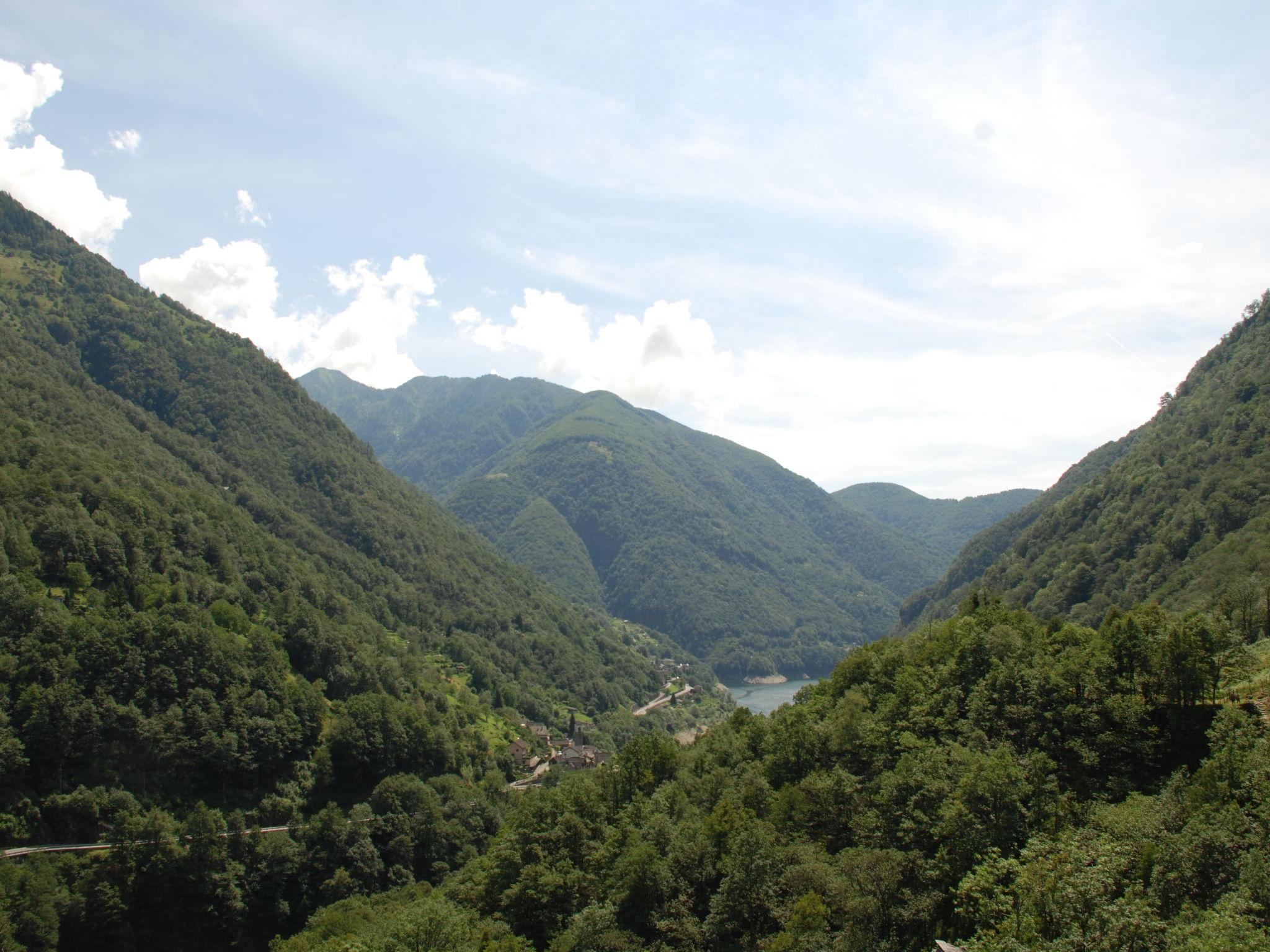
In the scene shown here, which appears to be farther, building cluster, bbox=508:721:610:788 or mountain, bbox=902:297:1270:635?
building cluster, bbox=508:721:610:788

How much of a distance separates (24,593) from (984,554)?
184m

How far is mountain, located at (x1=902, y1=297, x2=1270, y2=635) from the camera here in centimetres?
8725

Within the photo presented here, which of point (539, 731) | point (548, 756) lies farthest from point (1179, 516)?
point (539, 731)

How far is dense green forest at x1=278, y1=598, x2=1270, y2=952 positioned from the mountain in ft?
76.0

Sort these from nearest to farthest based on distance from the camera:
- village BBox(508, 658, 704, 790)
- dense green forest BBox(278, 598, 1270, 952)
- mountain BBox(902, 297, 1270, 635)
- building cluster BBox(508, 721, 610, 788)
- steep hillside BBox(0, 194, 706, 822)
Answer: dense green forest BBox(278, 598, 1270, 952) < steep hillside BBox(0, 194, 706, 822) < mountain BBox(902, 297, 1270, 635) < village BBox(508, 658, 704, 790) < building cluster BBox(508, 721, 610, 788)

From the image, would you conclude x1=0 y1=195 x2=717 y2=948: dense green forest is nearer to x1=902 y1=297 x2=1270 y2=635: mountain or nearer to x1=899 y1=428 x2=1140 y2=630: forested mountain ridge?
x1=899 y1=428 x2=1140 y2=630: forested mountain ridge

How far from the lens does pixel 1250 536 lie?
280 feet

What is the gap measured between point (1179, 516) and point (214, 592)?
13136 centimetres

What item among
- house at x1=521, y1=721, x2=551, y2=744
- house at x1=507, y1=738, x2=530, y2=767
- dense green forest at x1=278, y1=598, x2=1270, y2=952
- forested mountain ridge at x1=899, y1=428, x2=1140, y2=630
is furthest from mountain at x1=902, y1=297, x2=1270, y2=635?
house at x1=507, y1=738, x2=530, y2=767

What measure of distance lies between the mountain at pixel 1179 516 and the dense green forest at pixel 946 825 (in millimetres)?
23156

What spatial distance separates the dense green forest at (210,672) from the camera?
214 feet

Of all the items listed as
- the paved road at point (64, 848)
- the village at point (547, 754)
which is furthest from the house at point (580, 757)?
the paved road at point (64, 848)

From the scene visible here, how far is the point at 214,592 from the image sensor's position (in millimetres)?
95562

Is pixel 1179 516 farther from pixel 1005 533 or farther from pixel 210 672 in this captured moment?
pixel 210 672
